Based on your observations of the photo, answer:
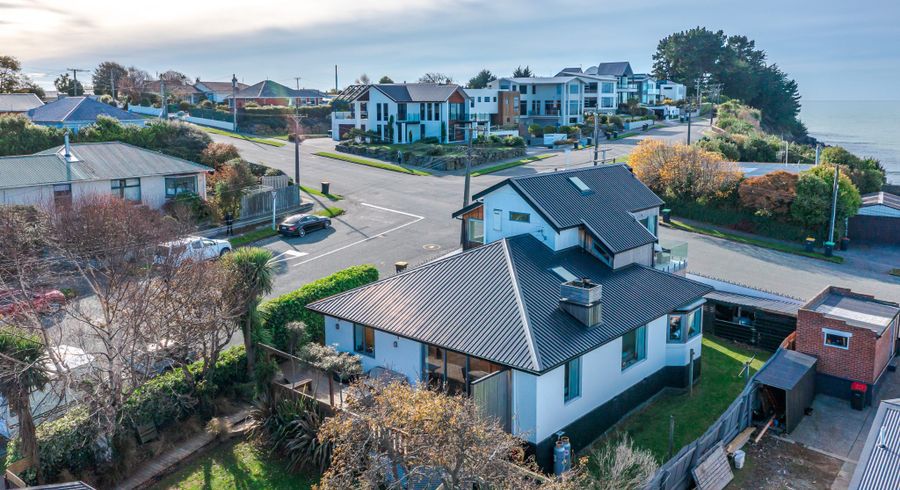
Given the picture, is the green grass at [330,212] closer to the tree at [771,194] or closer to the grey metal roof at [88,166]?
the grey metal roof at [88,166]

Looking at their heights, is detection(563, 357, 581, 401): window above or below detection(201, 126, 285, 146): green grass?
below

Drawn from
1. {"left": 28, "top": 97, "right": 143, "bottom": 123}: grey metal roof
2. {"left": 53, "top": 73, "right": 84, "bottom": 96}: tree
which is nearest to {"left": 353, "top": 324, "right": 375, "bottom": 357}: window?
{"left": 28, "top": 97, "right": 143, "bottom": 123}: grey metal roof

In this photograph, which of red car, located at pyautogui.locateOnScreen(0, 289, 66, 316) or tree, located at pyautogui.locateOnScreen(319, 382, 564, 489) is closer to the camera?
tree, located at pyautogui.locateOnScreen(319, 382, 564, 489)

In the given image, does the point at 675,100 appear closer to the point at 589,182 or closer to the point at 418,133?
the point at 418,133

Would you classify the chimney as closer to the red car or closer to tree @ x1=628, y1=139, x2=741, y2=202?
the red car

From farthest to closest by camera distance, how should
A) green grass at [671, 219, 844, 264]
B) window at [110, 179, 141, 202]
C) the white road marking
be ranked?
1. green grass at [671, 219, 844, 264]
2. window at [110, 179, 141, 202]
3. the white road marking

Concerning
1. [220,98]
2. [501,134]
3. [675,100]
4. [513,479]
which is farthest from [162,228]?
[675,100]
